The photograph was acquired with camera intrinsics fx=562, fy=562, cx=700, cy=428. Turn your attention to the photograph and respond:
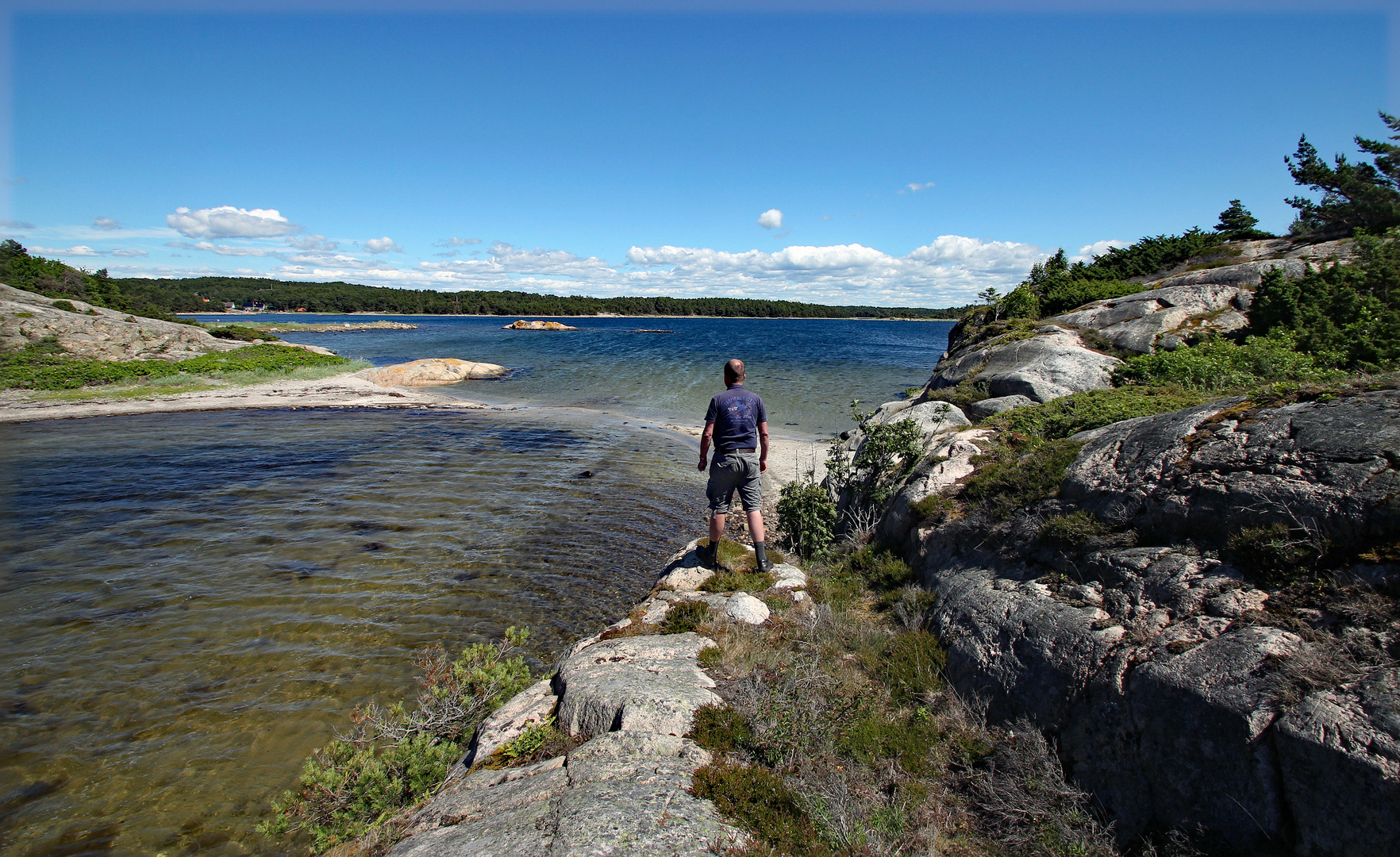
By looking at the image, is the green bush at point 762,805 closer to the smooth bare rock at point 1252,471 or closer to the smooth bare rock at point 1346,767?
the smooth bare rock at point 1346,767

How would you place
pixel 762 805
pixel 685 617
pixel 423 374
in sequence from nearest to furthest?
pixel 762 805, pixel 685 617, pixel 423 374

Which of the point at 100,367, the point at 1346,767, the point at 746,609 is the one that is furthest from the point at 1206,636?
the point at 100,367

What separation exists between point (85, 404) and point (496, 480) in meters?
23.0

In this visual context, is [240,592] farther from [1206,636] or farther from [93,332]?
[93,332]

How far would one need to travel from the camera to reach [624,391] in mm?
36156

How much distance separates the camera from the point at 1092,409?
798 centimetres

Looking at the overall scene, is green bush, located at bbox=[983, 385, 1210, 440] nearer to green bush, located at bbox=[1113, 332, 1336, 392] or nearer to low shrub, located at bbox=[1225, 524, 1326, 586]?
green bush, located at bbox=[1113, 332, 1336, 392]

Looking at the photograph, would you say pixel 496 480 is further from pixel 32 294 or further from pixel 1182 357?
pixel 32 294

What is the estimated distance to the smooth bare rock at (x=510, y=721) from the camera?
16.5 ft

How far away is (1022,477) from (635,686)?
5226 millimetres

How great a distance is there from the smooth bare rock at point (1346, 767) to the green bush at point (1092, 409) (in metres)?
4.85

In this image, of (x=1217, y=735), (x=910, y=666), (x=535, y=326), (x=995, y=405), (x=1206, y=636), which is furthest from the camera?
(x=535, y=326)

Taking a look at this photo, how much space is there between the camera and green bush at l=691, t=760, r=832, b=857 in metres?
3.68

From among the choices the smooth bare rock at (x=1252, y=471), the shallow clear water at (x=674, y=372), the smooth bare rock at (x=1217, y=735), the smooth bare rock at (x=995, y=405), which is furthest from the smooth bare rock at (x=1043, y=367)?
the shallow clear water at (x=674, y=372)
